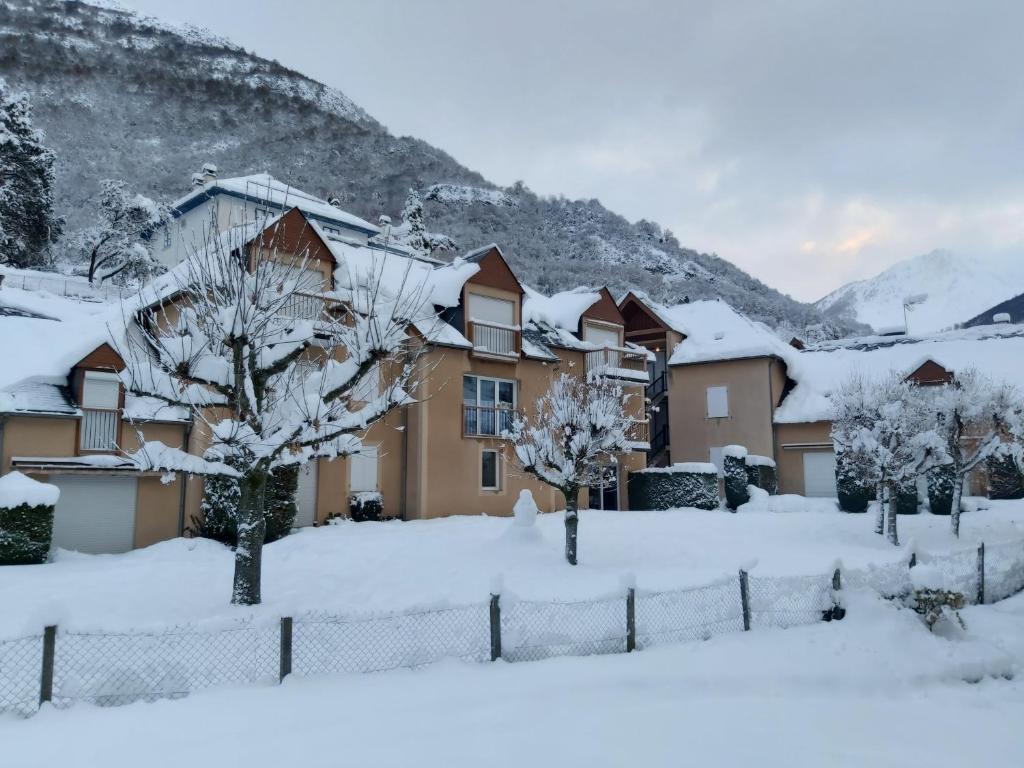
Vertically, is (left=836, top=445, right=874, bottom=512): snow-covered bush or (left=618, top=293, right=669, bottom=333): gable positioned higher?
(left=618, top=293, right=669, bottom=333): gable

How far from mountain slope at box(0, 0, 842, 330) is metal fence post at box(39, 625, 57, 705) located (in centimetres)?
7126

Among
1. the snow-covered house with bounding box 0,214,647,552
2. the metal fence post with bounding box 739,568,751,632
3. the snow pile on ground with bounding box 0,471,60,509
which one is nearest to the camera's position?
the metal fence post with bounding box 739,568,751,632

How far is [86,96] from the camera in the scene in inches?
4213

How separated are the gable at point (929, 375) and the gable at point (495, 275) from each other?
15.2m

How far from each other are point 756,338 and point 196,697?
29.2 m

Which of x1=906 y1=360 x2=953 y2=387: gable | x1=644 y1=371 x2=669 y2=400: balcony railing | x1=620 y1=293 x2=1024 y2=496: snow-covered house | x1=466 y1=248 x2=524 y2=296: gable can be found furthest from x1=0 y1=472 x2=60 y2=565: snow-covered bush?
x1=906 y1=360 x2=953 y2=387: gable

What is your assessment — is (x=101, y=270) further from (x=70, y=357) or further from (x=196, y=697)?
(x=196, y=697)

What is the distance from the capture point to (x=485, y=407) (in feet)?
80.0

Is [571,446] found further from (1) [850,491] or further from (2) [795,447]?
(2) [795,447]

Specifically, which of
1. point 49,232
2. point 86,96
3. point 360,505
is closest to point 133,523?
point 360,505

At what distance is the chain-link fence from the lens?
25.9 ft

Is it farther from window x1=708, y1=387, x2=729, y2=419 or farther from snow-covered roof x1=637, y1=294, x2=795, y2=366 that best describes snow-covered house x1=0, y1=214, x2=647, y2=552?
window x1=708, y1=387, x2=729, y2=419

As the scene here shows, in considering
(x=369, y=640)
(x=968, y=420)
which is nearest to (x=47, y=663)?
(x=369, y=640)

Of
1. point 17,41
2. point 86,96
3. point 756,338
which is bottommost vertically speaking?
point 756,338
